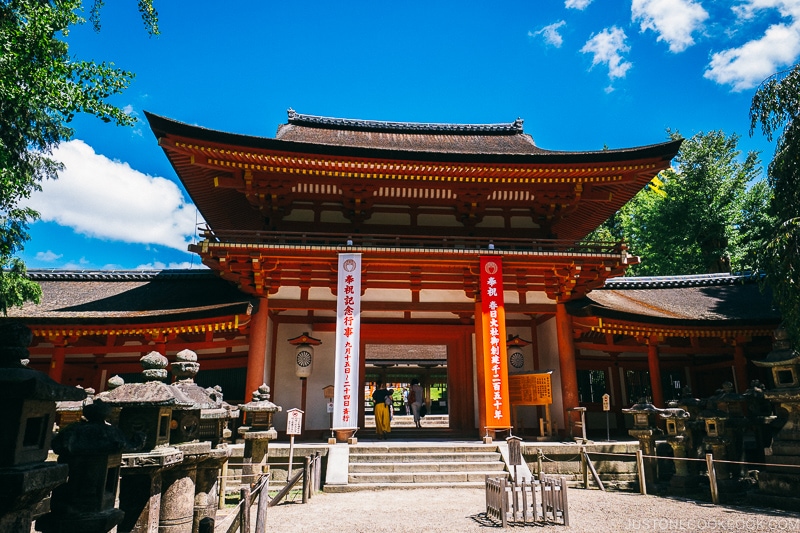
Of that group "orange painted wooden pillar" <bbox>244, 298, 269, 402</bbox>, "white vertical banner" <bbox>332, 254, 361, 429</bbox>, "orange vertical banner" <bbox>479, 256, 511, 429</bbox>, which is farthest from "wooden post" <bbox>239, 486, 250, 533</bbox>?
"orange vertical banner" <bbox>479, 256, 511, 429</bbox>

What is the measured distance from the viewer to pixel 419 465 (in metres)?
10.6

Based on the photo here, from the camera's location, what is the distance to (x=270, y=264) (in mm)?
13164

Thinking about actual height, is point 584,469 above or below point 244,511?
below

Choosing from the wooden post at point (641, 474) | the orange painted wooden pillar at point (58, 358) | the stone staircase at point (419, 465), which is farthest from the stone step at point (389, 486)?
the orange painted wooden pillar at point (58, 358)

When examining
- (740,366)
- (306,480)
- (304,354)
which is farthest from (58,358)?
(740,366)

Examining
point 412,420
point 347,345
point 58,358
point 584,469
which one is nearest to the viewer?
point 584,469

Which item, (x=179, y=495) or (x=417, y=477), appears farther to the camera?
(x=417, y=477)

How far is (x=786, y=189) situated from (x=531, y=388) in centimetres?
727

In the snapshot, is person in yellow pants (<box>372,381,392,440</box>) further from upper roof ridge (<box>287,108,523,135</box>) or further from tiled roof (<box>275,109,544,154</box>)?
upper roof ridge (<box>287,108,523,135</box>)

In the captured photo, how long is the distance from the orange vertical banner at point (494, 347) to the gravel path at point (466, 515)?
269cm

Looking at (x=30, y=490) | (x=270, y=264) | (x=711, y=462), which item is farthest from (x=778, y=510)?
(x=270, y=264)

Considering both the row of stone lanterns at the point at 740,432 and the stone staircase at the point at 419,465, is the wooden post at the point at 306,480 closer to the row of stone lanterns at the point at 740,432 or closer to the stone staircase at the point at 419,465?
the stone staircase at the point at 419,465

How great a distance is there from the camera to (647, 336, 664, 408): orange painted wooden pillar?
15227 mm

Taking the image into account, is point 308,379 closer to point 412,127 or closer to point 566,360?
point 566,360
